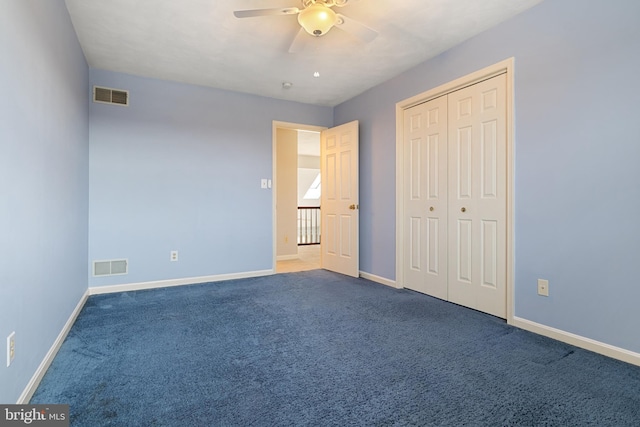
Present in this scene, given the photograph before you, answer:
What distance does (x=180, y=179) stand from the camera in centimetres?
390

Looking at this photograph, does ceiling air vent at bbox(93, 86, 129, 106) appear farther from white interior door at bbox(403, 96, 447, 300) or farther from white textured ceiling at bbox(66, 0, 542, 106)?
white interior door at bbox(403, 96, 447, 300)

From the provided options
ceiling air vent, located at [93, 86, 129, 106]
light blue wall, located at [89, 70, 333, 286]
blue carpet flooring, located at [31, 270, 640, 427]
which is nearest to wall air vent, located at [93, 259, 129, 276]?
light blue wall, located at [89, 70, 333, 286]

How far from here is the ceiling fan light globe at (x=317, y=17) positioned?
2117 millimetres

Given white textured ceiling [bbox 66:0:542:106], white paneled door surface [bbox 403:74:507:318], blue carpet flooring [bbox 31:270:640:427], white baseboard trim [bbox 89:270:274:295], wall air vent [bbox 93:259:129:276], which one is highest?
white textured ceiling [bbox 66:0:542:106]

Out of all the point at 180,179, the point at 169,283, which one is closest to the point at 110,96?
the point at 180,179

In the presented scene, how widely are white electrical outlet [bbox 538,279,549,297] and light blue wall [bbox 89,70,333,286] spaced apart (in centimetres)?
313

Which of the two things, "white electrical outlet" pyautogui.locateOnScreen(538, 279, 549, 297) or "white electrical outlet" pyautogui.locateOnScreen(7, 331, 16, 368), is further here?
"white electrical outlet" pyautogui.locateOnScreen(538, 279, 549, 297)

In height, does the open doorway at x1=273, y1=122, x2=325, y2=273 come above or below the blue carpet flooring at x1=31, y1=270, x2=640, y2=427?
above

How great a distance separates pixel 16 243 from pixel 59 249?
88 centimetres

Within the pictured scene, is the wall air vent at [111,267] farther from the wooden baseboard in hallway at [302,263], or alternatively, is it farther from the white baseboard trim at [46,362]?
the wooden baseboard in hallway at [302,263]

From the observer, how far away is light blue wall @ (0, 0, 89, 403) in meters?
1.37

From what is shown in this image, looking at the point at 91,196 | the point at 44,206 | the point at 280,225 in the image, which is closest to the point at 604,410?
the point at 44,206

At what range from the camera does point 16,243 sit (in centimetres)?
146

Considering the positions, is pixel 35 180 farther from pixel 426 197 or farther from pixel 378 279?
pixel 378 279
